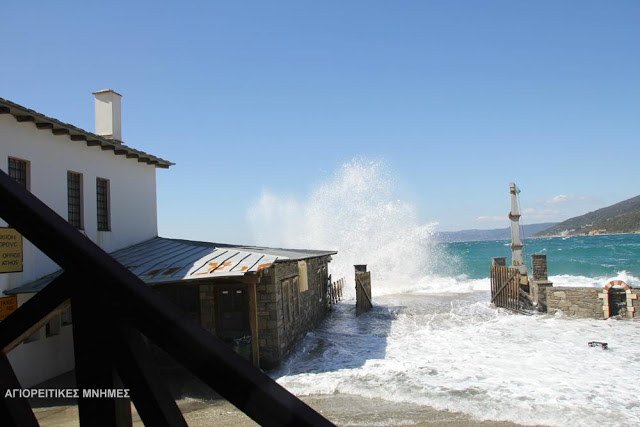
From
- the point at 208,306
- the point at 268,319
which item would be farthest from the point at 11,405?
the point at 208,306

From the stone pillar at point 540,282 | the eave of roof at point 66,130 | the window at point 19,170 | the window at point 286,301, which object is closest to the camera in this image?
the eave of roof at point 66,130

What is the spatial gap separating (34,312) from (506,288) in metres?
21.3

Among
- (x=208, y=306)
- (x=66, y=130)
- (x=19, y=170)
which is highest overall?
(x=66, y=130)

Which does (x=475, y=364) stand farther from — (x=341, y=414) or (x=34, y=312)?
(x=34, y=312)

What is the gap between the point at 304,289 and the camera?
15297mm

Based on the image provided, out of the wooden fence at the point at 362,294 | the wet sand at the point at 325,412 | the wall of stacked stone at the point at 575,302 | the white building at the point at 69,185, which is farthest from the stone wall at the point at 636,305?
the white building at the point at 69,185

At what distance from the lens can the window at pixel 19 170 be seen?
1040 centimetres

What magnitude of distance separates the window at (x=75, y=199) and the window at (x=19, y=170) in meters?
1.47

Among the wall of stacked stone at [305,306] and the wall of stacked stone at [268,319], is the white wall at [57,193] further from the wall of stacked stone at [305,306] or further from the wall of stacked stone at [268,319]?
the wall of stacked stone at [305,306]

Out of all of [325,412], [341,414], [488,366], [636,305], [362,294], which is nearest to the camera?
[341,414]

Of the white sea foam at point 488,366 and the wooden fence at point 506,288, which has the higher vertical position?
the wooden fence at point 506,288

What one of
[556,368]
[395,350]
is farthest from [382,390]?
[556,368]

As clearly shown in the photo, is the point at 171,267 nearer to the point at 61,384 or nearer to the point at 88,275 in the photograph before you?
the point at 61,384

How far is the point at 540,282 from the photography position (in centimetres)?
1916
